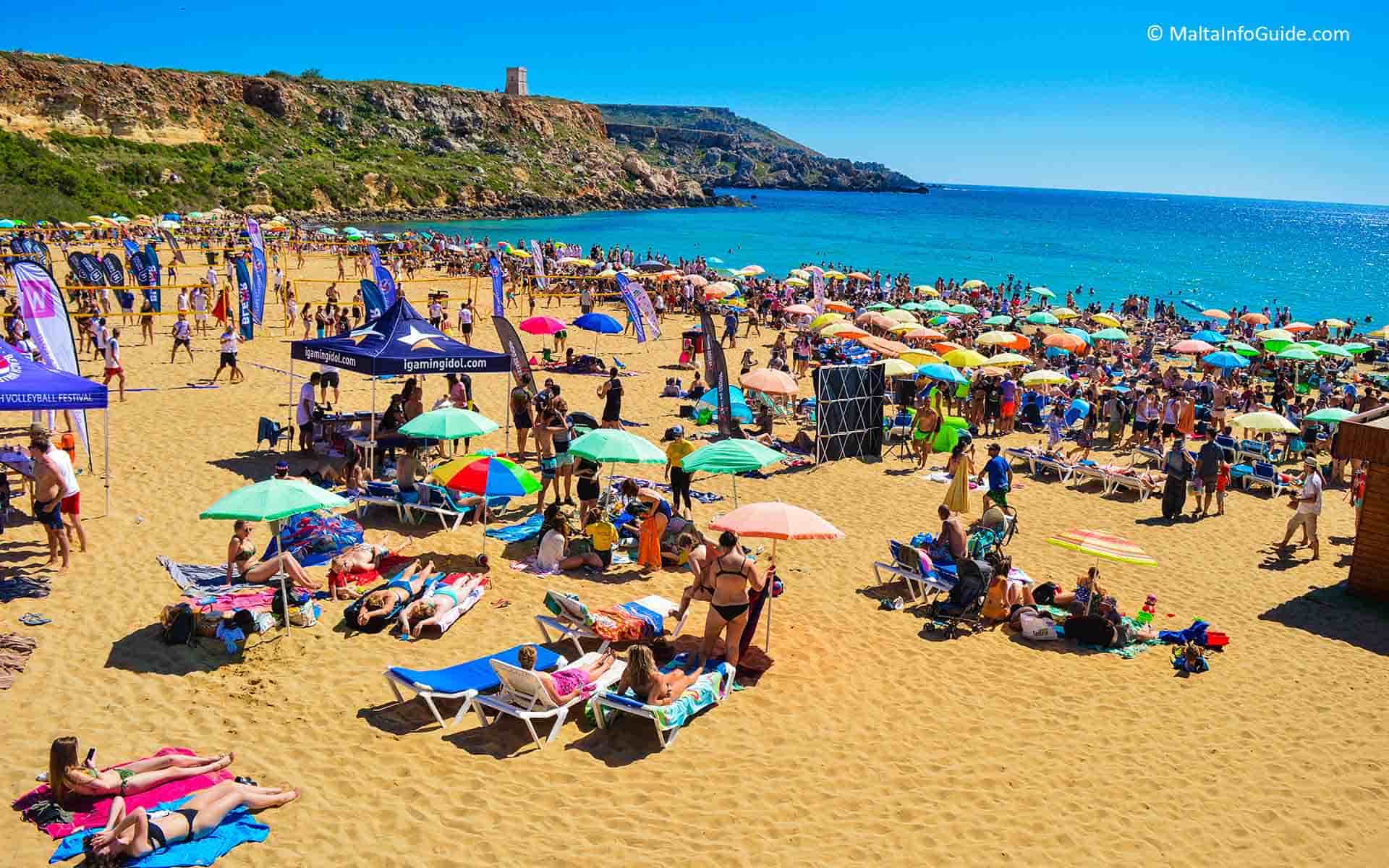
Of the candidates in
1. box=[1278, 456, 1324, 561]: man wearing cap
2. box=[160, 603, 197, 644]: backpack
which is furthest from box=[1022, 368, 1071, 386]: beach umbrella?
box=[160, 603, 197, 644]: backpack

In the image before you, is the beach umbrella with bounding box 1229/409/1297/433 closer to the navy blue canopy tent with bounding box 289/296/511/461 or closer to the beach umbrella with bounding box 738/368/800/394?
the beach umbrella with bounding box 738/368/800/394

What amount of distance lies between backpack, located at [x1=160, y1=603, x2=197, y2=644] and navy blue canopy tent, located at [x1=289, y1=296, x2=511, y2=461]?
4.42 m

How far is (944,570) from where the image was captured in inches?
379

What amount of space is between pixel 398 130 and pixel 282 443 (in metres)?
89.2

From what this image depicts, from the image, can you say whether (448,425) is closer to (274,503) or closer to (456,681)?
(274,503)

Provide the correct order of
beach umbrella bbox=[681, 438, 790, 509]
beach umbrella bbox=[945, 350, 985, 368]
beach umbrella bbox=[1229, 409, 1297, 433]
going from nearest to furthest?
1. beach umbrella bbox=[681, 438, 790, 509]
2. beach umbrella bbox=[1229, 409, 1297, 433]
3. beach umbrella bbox=[945, 350, 985, 368]

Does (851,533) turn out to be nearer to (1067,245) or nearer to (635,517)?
(635,517)

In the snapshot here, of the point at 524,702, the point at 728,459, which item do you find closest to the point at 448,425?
the point at 728,459

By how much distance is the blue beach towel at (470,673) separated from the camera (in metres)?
6.59

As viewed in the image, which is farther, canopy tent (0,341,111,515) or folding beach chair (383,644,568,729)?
canopy tent (0,341,111,515)

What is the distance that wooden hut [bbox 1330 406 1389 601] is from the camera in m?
9.98

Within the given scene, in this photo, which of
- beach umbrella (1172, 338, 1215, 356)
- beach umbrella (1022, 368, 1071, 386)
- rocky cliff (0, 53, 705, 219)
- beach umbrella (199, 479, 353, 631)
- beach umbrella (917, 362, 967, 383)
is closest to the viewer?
beach umbrella (199, 479, 353, 631)

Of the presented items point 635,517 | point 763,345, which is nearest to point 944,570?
point 635,517

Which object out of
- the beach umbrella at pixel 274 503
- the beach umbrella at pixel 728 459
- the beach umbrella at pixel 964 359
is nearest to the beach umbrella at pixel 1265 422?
the beach umbrella at pixel 964 359
